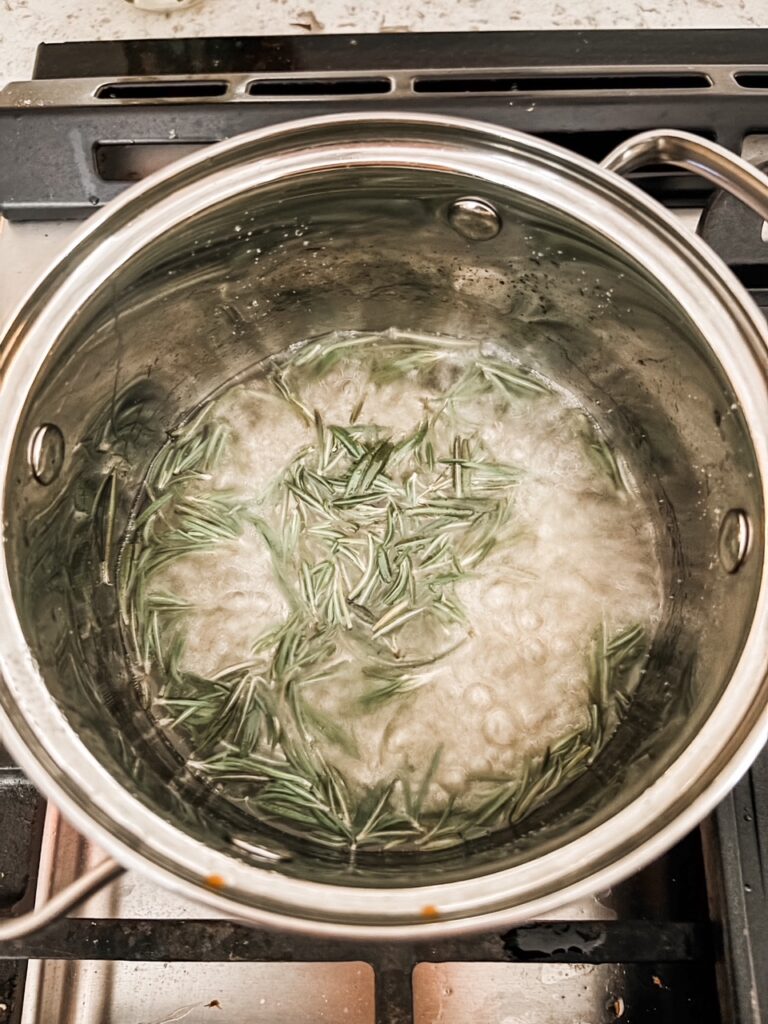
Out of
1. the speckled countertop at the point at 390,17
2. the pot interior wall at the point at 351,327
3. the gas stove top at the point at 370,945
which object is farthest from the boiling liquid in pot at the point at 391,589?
the speckled countertop at the point at 390,17

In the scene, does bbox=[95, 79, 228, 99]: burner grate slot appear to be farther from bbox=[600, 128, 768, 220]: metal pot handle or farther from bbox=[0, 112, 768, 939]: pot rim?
bbox=[600, 128, 768, 220]: metal pot handle

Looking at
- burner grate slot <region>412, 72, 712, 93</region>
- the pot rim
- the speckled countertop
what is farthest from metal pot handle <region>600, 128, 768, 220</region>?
the speckled countertop

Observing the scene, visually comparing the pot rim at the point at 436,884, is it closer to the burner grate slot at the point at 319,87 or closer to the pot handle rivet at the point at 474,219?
the pot handle rivet at the point at 474,219

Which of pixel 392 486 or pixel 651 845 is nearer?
pixel 651 845

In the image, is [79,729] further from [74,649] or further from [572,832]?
[572,832]

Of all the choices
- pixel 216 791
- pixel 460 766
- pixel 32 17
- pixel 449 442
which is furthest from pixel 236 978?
pixel 32 17
